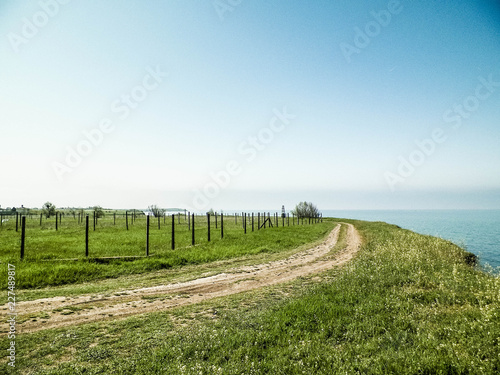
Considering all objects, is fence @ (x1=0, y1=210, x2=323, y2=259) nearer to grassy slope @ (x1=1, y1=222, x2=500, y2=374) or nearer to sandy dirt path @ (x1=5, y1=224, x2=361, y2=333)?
sandy dirt path @ (x1=5, y1=224, x2=361, y2=333)

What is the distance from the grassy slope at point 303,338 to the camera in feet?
17.2

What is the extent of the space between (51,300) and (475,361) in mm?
13217

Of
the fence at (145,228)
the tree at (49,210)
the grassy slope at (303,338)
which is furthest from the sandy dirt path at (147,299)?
the tree at (49,210)

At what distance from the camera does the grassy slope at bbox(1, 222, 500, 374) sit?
17.2 ft

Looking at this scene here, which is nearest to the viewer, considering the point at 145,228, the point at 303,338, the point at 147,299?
the point at 303,338

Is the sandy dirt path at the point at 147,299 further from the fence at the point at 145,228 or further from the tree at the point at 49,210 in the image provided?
the tree at the point at 49,210

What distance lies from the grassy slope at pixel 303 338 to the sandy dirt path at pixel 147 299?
97cm

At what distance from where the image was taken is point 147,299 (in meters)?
9.88

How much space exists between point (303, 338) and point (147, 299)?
642cm

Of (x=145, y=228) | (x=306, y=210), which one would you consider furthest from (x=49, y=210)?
(x=306, y=210)

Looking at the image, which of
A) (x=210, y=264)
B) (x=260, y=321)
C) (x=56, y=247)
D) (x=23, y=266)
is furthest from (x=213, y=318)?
(x=56, y=247)

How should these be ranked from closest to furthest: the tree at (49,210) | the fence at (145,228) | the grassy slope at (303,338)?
the grassy slope at (303,338) → the fence at (145,228) → the tree at (49,210)

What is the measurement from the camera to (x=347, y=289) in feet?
32.0

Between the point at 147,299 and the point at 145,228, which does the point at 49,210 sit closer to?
the point at 145,228
